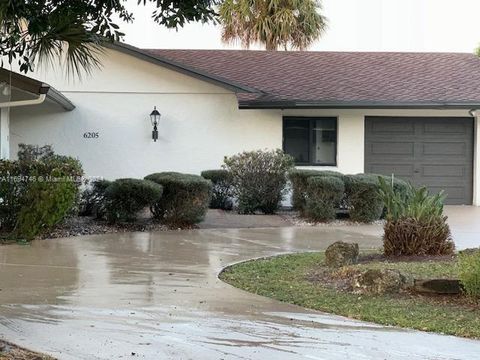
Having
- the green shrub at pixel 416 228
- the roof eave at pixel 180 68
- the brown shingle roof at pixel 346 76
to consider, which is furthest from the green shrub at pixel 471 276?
the brown shingle roof at pixel 346 76

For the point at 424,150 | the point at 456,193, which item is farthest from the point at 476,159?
the point at 424,150

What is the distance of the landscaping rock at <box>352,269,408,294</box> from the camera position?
7.86 metres

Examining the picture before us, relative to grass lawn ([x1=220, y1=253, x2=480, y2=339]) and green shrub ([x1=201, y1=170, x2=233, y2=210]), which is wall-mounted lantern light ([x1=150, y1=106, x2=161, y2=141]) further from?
grass lawn ([x1=220, y1=253, x2=480, y2=339])

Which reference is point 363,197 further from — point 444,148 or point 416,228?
point 444,148

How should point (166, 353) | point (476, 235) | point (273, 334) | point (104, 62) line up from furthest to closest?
point (104, 62), point (476, 235), point (273, 334), point (166, 353)

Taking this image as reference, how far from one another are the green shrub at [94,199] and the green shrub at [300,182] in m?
4.52

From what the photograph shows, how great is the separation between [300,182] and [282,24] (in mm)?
17152

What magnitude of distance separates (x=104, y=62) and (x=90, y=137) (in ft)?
6.74

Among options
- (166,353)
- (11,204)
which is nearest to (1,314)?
(166,353)

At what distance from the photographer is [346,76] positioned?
67.8 ft

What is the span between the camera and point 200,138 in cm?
1886

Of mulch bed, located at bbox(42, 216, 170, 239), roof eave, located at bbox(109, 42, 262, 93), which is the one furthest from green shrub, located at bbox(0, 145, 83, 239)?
roof eave, located at bbox(109, 42, 262, 93)

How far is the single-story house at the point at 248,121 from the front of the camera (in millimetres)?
18469

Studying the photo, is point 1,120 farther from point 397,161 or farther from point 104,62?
point 397,161
